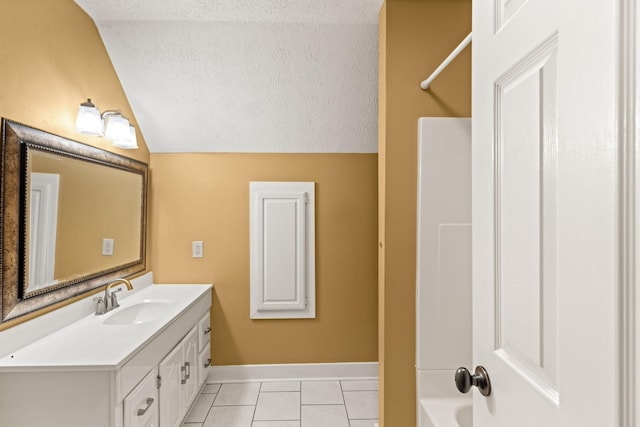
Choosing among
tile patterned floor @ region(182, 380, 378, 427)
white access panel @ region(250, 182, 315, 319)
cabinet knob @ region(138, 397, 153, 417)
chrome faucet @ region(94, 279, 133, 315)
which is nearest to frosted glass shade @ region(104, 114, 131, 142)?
chrome faucet @ region(94, 279, 133, 315)

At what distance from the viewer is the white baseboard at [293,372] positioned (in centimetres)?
282

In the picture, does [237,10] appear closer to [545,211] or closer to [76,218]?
[76,218]

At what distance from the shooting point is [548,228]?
61 cm

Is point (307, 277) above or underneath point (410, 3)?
underneath

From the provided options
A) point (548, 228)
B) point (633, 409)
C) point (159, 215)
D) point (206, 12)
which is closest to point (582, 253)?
point (548, 228)

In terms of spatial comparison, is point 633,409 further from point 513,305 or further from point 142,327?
point 142,327

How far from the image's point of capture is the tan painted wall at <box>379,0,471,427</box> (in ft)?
5.99

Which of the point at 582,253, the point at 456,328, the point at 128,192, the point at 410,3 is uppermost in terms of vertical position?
the point at 410,3

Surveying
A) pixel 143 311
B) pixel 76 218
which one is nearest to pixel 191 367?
pixel 143 311

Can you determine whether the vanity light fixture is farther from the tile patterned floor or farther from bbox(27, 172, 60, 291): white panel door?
the tile patterned floor

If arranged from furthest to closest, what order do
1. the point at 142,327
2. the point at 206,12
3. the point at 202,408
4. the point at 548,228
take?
the point at 202,408
the point at 206,12
the point at 142,327
the point at 548,228

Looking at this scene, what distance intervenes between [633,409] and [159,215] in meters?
2.95

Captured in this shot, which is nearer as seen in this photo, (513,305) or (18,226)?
(513,305)

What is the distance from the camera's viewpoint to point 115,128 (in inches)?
81.4
